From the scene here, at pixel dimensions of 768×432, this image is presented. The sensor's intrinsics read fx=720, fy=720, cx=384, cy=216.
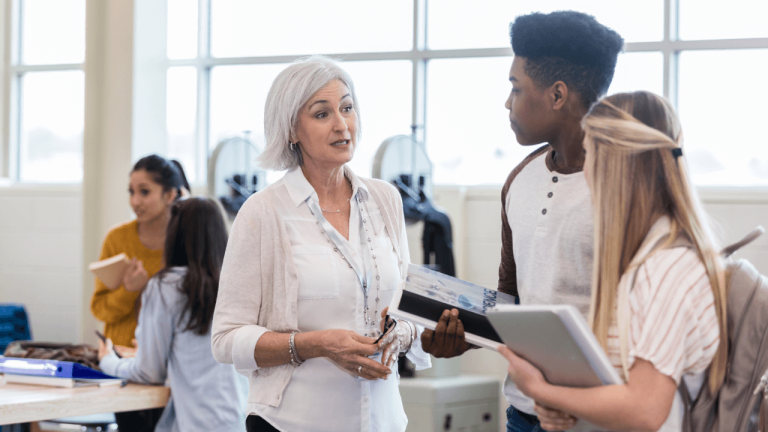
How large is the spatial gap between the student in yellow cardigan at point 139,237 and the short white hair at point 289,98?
4.79 ft

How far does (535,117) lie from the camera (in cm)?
151

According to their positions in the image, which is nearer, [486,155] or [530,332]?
[530,332]

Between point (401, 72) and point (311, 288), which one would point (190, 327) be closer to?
point (311, 288)

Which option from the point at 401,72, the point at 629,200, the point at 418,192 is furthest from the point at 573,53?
the point at 401,72

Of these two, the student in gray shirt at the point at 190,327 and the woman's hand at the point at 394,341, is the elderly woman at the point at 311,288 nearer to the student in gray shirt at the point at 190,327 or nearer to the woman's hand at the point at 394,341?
the woman's hand at the point at 394,341

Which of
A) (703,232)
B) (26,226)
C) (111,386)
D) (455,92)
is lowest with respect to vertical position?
(111,386)

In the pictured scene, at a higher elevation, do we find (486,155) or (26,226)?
(486,155)

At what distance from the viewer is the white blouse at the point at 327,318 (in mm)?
1626

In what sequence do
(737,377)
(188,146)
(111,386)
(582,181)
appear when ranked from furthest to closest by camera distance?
(188,146) < (111,386) < (582,181) < (737,377)

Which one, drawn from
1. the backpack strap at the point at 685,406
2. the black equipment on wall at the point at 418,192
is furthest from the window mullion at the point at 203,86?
the backpack strap at the point at 685,406

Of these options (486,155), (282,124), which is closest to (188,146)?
(486,155)

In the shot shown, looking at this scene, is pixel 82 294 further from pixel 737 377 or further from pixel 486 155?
pixel 737 377

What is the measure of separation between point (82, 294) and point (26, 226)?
97cm

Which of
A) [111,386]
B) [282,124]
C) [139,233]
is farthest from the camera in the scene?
[139,233]
